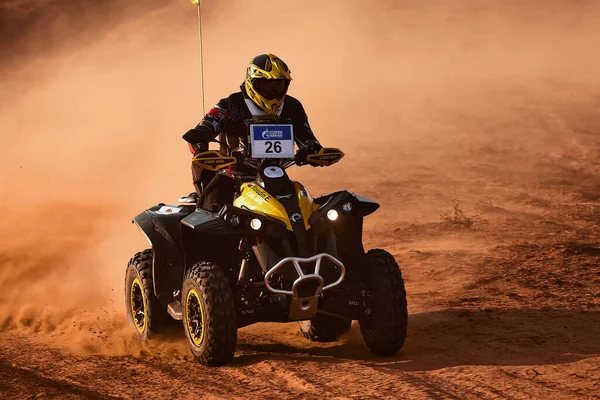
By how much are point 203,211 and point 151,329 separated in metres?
1.41

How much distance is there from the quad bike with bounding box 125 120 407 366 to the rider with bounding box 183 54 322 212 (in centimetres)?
19

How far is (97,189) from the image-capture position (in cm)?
2106

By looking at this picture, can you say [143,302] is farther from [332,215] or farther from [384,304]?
[384,304]

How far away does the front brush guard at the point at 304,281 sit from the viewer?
7590 mm

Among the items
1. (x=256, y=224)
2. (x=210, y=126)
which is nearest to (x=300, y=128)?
(x=210, y=126)

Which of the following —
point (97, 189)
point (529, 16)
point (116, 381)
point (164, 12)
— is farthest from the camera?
point (164, 12)

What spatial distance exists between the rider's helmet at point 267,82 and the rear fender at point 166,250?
1204mm

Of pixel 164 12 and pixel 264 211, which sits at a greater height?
pixel 164 12

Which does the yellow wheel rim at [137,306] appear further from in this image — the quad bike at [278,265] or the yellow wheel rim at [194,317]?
the yellow wheel rim at [194,317]

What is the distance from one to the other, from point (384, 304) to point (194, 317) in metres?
1.45

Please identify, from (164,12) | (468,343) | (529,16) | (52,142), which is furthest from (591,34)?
(468,343)

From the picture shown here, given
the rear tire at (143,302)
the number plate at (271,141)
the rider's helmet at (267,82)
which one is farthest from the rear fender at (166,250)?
the rider's helmet at (267,82)

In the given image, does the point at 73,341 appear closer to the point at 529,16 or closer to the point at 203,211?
the point at 203,211

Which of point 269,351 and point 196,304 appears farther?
point 269,351
